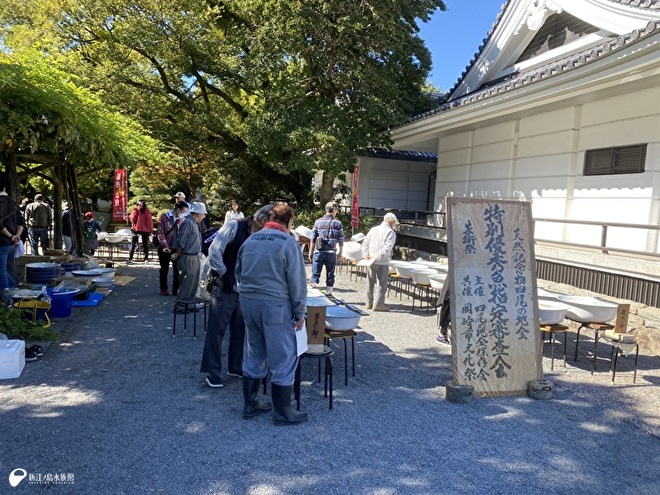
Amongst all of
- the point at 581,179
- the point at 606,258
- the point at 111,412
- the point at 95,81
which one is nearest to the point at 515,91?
the point at 581,179

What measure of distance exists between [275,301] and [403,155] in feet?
46.7

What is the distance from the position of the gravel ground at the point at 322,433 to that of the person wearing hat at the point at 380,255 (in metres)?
2.50

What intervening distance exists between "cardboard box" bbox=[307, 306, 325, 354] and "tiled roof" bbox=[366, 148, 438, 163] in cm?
1254

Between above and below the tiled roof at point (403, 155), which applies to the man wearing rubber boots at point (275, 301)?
below

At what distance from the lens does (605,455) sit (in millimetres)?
3543

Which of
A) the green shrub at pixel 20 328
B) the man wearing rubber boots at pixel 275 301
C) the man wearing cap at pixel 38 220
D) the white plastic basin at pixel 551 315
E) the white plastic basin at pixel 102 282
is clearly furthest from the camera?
the man wearing cap at pixel 38 220

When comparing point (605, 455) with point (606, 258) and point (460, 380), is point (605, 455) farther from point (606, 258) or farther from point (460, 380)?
point (606, 258)

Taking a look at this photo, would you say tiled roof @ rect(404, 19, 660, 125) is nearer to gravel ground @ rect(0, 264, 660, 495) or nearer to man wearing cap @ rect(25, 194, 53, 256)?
gravel ground @ rect(0, 264, 660, 495)

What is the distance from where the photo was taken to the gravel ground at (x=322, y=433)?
9.88ft

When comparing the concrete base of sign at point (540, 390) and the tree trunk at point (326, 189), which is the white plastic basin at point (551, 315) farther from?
the tree trunk at point (326, 189)

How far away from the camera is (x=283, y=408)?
3.71 metres

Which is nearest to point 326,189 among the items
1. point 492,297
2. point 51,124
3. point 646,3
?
point 646,3

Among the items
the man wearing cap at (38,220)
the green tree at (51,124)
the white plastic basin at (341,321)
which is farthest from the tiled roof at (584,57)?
the man wearing cap at (38,220)

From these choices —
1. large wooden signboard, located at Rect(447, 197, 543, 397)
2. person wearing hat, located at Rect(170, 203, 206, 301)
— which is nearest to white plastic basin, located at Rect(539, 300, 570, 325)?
large wooden signboard, located at Rect(447, 197, 543, 397)
